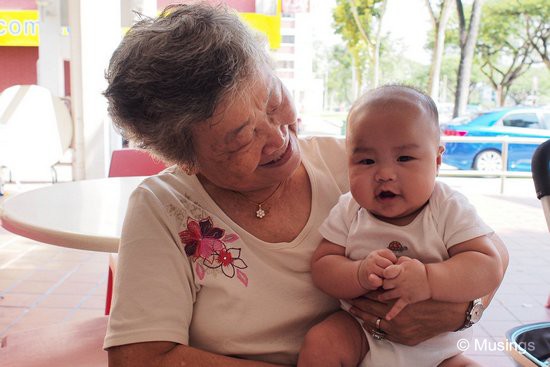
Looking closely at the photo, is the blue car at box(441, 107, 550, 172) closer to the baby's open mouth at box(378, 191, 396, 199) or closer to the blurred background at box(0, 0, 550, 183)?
the blurred background at box(0, 0, 550, 183)

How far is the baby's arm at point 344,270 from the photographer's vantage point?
3.84 ft

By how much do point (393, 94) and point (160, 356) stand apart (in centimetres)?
78

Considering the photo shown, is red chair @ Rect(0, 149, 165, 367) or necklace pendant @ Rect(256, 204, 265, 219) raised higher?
necklace pendant @ Rect(256, 204, 265, 219)

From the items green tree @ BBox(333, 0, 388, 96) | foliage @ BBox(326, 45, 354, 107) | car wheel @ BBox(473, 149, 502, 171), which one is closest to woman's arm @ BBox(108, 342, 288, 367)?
car wheel @ BBox(473, 149, 502, 171)

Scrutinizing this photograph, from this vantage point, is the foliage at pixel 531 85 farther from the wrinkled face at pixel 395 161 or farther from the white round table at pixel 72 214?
the wrinkled face at pixel 395 161

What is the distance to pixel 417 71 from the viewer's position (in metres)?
31.6

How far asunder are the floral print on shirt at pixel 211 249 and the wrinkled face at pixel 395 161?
0.31 meters

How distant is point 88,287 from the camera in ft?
→ 14.2

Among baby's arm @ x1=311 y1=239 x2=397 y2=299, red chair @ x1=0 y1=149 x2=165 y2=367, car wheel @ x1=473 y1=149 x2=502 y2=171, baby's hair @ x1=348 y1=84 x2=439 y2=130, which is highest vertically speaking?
baby's hair @ x1=348 y1=84 x2=439 y2=130

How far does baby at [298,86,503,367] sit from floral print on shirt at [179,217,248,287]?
0.18 metres

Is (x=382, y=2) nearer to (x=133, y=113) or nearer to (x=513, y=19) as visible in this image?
(x=513, y=19)

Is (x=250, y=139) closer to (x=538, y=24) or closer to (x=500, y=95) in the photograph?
(x=538, y=24)

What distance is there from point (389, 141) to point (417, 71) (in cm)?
3185

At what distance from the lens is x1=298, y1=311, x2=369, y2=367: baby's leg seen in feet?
3.98
